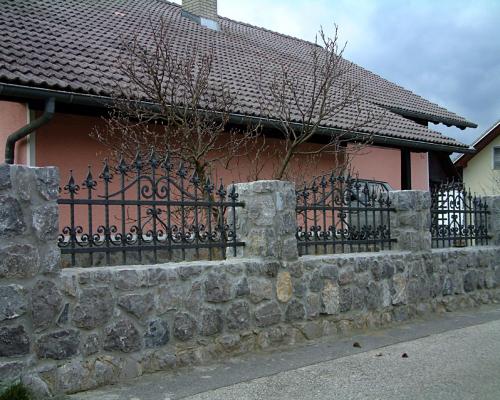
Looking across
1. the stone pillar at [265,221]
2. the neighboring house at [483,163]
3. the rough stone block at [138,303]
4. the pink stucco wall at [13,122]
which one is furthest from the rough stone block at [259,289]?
the neighboring house at [483,163]

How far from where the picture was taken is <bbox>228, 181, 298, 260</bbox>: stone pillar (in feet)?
18.6

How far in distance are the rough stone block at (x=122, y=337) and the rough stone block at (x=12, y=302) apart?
27.3 inches

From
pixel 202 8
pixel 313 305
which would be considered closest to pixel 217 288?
pixel 313 305

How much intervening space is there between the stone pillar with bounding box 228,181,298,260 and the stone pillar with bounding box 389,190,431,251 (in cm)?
207

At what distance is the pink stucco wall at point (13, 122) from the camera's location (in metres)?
8.72

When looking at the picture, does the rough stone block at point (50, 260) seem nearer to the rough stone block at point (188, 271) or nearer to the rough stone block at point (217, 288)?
the rough stone block at point (188, 271)

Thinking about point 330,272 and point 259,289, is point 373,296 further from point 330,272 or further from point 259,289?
point 259,289

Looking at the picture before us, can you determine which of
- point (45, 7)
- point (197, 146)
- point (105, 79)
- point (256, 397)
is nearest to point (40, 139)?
point (105, 79)

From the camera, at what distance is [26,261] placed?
4172 millimetres

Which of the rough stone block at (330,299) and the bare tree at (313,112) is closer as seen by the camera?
the rough stone block at (330,299)

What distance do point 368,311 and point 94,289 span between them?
3.39 metres

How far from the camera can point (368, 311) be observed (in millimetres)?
6621

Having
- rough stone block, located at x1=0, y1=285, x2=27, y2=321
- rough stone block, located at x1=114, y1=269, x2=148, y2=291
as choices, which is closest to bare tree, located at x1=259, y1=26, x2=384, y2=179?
rough stone block, located at x1=114, y1=269, x2=148, y2=291

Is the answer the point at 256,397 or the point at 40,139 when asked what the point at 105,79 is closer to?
the point at 40,139
